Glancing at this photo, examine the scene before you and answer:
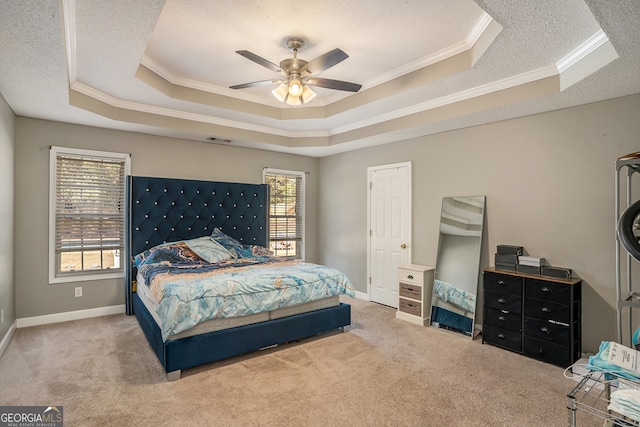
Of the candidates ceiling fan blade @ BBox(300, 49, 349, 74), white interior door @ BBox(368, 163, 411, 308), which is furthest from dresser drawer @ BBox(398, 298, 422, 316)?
ceiling fan blade @ BBox(300, 49, 349, 74)

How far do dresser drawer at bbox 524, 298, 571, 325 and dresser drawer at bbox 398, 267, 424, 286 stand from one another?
124 centimetres

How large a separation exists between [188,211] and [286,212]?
1813 millimetres

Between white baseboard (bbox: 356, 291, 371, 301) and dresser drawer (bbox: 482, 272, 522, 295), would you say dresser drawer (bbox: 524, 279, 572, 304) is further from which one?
white baseboard (bbox: 356, 291, 371, 301)

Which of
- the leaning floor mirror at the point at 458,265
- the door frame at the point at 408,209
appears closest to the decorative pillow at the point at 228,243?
the door frame at the point at 408,209

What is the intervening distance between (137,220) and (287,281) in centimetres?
238

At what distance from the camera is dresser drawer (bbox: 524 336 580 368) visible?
3000 millimetres

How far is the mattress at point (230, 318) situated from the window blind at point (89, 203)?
2.90 feet

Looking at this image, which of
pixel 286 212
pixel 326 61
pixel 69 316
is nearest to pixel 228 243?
pixel 286 212

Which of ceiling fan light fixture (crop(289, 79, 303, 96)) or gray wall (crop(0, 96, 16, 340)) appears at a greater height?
ceiling fan light fixture (crop(289, 79, 303, 96))

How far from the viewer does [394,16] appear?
8.42 ft

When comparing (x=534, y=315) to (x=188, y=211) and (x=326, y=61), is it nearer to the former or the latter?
(x=326, y=61)

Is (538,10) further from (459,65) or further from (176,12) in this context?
(176,12)

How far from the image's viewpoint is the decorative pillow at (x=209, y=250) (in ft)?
13.7

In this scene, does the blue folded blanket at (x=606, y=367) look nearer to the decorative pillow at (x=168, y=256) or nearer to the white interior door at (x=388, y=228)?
the white interior door at (x=388, y=228)
